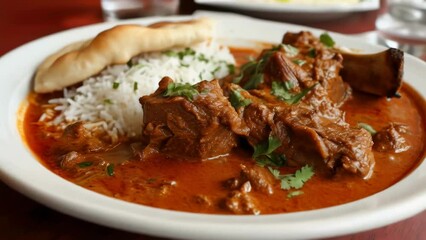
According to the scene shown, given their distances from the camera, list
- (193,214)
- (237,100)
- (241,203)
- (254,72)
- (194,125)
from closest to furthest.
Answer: (193,214), (241,203), (194,125), (237,100), (254,72)

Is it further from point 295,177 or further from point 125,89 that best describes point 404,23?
point 295,177

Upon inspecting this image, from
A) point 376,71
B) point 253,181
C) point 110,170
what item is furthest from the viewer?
point 376,71

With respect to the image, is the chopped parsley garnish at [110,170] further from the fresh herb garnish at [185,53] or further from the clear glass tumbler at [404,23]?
the clear glass tumbler at [404,23]

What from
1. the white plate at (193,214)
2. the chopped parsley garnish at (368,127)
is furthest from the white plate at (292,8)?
the white plate at (193,214)

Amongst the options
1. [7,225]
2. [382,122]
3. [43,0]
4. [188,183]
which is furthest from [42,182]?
[43,0]

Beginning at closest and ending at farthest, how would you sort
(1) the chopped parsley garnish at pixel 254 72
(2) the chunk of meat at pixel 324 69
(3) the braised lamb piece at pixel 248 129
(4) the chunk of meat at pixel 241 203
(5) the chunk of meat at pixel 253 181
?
(4) the chunk of meat at pixel 241 203 < (5) the chunk of meat at pixel 253 181 < (3) the braised lamb piece at pixel 248 129 < (1) the chopped parsley garnish at pixel 254 72 < (2) the chunk of meat at pixel 324 69

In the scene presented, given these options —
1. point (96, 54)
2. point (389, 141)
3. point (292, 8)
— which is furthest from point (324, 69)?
point (292, 8)

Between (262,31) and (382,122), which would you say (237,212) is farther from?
(262,31)
